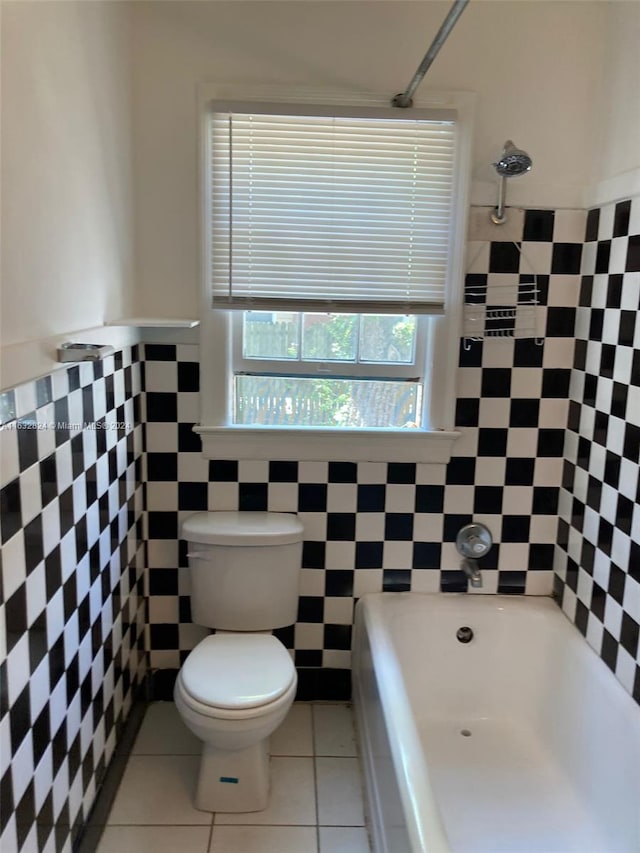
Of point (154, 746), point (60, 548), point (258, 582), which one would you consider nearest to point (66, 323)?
point (60, 548)

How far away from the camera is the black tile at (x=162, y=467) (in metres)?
2.38

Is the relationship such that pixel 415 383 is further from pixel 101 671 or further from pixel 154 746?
pixel 154 746

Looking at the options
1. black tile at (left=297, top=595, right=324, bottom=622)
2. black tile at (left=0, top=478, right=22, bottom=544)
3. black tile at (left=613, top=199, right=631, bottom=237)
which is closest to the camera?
black tile at (left=0, top=478, right=22, bottom=544)

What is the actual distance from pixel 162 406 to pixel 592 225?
154 centimetres

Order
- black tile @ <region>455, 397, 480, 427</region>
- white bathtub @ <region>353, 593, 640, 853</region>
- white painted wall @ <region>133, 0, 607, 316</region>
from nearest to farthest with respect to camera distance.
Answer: white bathtub @ <region>353, 593, 640, 853</region> < white painted wall @ <region>133, 0, 607, 316</region> < black tile @ <region>455, 397, 480, 427</region>

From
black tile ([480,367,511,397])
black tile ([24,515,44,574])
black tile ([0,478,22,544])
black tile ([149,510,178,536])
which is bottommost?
black tile ([149,510,178,536])

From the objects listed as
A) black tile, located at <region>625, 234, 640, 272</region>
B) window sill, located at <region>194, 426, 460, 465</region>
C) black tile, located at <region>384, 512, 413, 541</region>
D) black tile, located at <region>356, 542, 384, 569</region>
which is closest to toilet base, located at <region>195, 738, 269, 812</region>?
black tile, located at <region>356, 542, 384, 569</region>

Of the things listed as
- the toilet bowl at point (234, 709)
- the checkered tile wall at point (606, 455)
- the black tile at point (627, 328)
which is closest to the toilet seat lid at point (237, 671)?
the toilet bowl at point (234, 709)

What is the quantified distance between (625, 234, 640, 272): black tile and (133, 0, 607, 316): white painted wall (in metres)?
0.38

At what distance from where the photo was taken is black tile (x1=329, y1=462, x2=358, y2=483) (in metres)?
2.38

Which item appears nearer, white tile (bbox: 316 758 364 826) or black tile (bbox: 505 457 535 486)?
white tile (bbox: 316 758 364 826)

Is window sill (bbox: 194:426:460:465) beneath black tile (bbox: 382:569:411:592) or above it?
above

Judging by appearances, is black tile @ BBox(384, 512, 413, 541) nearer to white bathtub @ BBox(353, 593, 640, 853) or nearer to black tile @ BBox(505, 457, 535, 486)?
white bathtub @ BBox(353, 593, 640, 853)

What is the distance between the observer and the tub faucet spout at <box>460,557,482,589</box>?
237 cm
